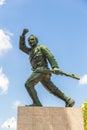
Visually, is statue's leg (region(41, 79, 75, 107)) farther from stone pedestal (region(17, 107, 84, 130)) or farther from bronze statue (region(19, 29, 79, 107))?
stone pedestal (region(17, 107, 84, 130))

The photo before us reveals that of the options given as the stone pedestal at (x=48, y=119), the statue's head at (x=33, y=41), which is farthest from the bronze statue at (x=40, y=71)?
the stone pedestal at (x=48, y=119)

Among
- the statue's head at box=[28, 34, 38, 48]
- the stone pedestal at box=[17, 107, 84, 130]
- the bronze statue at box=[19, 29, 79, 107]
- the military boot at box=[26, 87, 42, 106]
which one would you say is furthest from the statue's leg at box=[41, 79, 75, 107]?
the statue's head at box=[28, 34, 38, 48]

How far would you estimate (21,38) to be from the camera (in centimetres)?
1095

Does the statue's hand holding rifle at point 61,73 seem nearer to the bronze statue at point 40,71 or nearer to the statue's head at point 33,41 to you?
the bronze statue at point 40,71

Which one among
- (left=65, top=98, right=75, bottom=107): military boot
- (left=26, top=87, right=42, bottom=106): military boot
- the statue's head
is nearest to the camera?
(left=26, top=87, right=42, bottom=106): military boot

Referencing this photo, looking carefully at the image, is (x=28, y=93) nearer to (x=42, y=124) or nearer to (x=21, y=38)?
(x=42, y=124)

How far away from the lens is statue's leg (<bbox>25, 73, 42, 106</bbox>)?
1022cm

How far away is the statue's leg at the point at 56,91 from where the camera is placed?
10477 millimetres

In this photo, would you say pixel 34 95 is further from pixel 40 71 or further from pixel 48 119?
pixel 48 119

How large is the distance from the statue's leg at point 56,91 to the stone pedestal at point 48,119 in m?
0.33

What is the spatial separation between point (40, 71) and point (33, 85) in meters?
0.48

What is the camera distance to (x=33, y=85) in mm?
10359

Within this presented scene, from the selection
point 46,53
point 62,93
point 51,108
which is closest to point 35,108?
point 51,108

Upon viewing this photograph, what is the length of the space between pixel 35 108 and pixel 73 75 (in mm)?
1565
